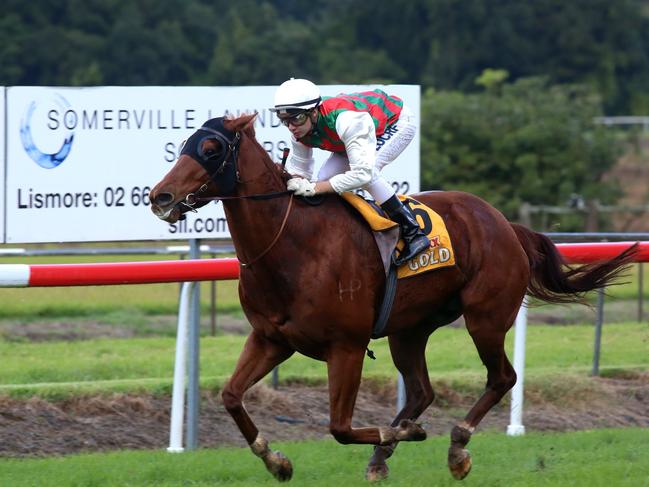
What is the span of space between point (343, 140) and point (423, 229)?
0.70 meters

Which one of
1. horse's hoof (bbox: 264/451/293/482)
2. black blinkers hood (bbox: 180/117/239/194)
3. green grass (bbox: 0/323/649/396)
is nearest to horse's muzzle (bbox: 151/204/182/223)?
black blinkers hood (bbox: 180/117/239/194)

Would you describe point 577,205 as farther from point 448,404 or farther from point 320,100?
point 320,100

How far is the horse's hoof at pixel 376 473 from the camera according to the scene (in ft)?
22.5

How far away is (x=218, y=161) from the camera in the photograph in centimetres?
632

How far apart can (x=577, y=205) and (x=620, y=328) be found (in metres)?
13.6

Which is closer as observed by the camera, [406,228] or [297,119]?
[297,119]

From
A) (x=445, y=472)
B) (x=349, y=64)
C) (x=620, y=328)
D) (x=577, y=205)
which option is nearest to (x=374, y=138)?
(x=445, y=472)

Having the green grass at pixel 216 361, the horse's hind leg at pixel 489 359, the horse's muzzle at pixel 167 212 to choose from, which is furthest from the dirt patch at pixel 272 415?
the horse's muzzle at pixel 167 212

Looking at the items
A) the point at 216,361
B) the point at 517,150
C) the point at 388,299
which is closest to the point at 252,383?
the point at 388,299

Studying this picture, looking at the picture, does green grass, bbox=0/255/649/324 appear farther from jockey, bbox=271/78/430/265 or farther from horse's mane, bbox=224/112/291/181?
horse's mane, bbox=224/112/291/181

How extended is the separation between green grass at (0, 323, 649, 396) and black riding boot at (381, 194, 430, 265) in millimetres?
2882

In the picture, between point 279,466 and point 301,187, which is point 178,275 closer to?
point 301,187

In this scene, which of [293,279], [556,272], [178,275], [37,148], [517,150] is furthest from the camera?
[517,150]

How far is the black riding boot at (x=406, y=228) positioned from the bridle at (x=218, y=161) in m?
0.63
